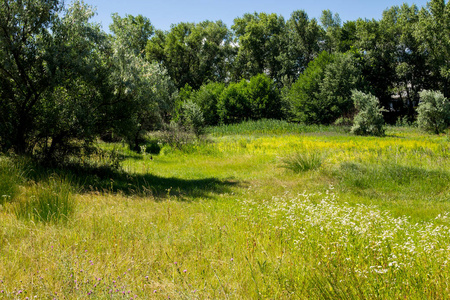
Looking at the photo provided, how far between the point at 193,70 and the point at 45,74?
48.6 meters

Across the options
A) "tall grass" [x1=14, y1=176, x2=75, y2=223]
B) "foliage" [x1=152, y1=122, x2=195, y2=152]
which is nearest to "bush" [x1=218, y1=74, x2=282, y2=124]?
"foliage" [x1=152, y1=122, x2=195, y2=152]

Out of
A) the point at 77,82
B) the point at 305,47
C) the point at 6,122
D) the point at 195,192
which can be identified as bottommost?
the point at 195,192

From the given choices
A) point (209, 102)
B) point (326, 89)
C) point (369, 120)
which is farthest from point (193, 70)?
point (369, 120)

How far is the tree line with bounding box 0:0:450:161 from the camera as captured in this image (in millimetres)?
9078

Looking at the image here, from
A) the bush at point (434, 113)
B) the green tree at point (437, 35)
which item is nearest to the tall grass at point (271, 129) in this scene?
the bush at point (434, 113)

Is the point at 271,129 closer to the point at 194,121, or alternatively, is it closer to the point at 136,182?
the point at 194,121

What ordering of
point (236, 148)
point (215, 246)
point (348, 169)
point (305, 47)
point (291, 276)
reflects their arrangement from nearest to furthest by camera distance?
point (291, 276) < point (215, 246) < point (348, 169) < point (236, 148) < point (305, 47)

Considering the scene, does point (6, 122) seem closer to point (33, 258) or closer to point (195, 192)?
point (195, 192)

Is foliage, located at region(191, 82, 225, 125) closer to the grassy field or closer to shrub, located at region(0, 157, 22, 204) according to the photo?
the grassy field

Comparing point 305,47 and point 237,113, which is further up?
point 305,47

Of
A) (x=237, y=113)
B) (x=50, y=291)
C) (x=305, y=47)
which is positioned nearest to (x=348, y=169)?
(x=50, y=291)

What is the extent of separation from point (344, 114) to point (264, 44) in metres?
23.7

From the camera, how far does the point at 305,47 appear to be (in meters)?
52.4

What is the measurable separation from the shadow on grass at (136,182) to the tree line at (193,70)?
924mm
